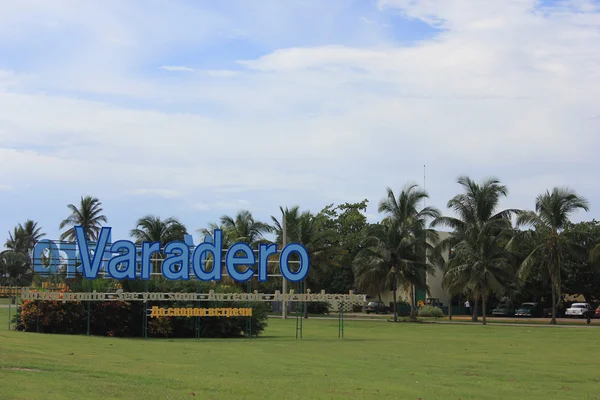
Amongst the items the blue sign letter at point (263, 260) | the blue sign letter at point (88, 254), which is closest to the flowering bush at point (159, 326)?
the blue sign letter at point (88, 254)

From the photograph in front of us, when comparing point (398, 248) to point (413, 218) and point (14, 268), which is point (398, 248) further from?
point (14, 268)

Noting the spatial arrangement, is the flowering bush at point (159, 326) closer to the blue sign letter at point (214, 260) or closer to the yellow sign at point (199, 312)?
the yellow sign at point (199, 312)

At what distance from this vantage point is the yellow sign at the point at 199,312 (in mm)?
29859

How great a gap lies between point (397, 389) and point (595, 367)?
867 cm

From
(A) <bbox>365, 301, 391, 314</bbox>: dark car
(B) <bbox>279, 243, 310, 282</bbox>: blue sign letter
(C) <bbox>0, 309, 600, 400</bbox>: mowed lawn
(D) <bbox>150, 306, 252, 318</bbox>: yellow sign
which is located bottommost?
(A) <bbox>365, 301, 391, 314</bbox>: dark car

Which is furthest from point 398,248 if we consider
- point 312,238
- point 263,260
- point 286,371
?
point 286,371

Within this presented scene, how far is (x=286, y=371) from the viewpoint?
56.4 feet

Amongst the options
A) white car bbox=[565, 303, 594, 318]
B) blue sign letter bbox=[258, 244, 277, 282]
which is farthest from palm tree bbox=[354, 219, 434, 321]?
blue sign letter bbox=[258, 244, 277, 282]

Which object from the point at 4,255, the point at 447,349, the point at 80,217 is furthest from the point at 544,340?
the point at 4,255

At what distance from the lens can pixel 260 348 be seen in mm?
25094

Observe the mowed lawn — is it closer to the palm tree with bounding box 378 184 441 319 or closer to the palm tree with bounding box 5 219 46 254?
the palm tree with bounding box 378 184 441 319

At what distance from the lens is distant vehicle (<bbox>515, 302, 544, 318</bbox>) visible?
67.4 meters

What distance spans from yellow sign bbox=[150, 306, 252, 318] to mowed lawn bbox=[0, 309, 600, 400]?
237 centimetres

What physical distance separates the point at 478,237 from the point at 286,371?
39.2 m
